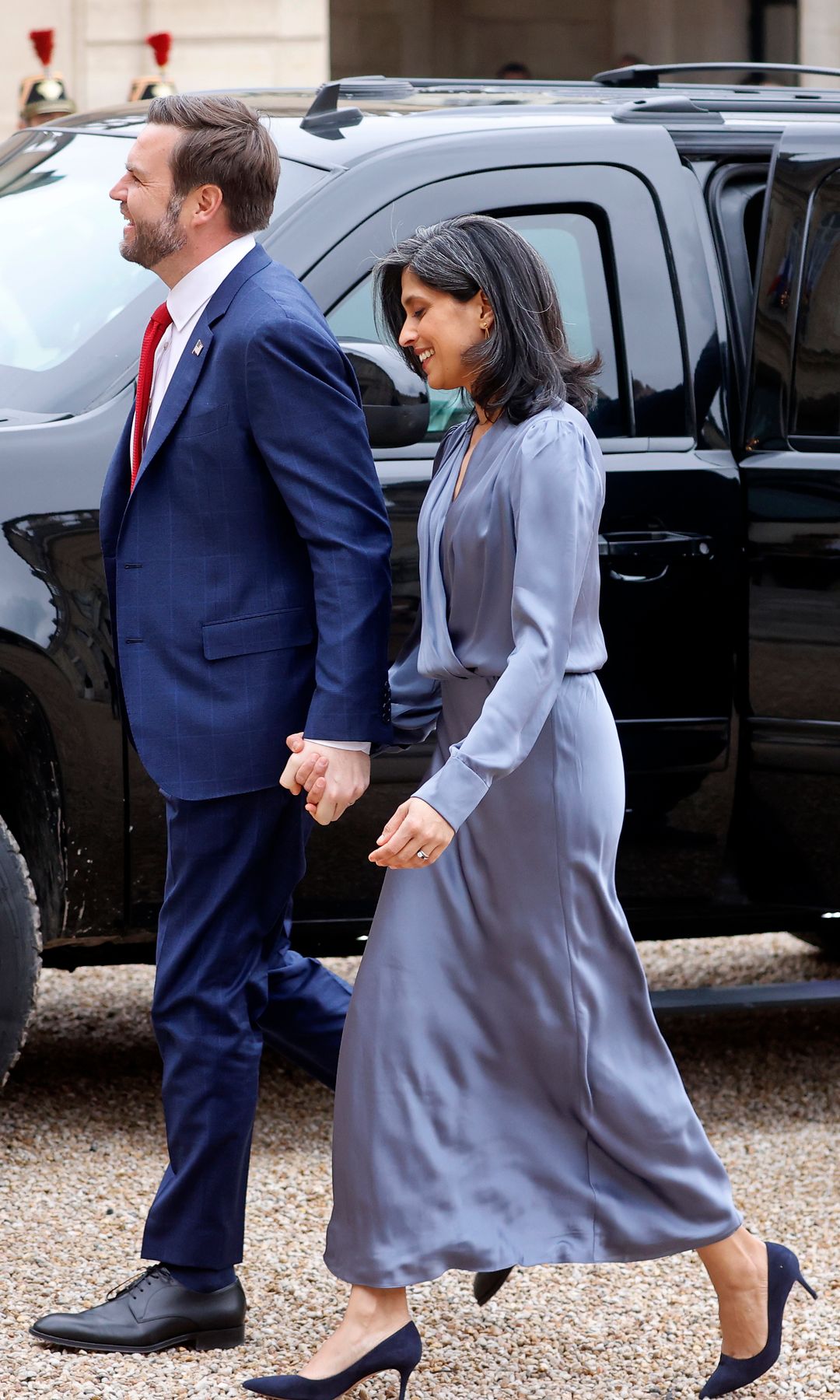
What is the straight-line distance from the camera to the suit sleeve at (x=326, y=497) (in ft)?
8.57

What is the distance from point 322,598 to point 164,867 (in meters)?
0.89

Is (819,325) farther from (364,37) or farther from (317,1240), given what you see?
(364,37)

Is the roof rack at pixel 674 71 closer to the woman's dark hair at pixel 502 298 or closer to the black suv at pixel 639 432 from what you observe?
the black suv at pixel 639 432

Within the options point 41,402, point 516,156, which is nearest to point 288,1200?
point 41,402

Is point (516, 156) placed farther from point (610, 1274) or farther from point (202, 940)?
point (610, 1274)

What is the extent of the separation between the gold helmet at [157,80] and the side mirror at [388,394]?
4.42 m

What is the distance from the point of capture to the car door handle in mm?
3500

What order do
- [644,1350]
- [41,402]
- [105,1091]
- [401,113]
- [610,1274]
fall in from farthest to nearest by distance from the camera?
[105,1091] < [401,113] < [41,402] < [610,1274] < [644,1350]

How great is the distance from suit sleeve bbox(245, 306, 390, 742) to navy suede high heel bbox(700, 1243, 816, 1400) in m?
0.93

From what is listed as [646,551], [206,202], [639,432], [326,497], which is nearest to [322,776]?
[326,497]

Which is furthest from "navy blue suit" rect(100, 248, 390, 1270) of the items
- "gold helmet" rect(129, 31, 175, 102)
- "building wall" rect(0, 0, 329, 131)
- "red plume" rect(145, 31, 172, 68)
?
"building wall" rect(0, 0, 329, 131)

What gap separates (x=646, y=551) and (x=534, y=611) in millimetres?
1130

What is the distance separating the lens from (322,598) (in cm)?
263

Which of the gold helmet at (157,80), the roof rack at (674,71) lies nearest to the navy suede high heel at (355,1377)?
the roof rack at (674,71)
